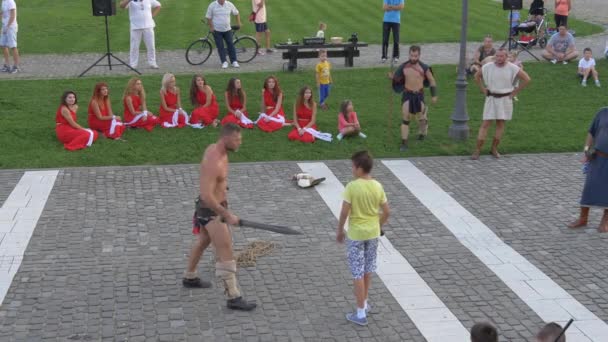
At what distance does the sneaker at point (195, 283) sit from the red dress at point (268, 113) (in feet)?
24.2

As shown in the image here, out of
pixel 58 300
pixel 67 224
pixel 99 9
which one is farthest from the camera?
pixel 99 9

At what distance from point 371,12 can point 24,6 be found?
1316cm

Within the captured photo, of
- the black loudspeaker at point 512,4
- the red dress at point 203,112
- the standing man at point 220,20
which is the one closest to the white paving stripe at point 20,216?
the red dress at point 203,112

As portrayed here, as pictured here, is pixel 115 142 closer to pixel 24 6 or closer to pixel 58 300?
pixel 58 300

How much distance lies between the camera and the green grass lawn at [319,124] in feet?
49.1

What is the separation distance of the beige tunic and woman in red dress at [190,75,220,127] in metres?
5.31

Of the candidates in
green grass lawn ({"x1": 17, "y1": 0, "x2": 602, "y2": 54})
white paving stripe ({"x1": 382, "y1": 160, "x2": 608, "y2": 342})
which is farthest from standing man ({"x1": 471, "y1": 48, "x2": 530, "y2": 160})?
green grass lawn ({"x1": 17, "y1": 0, "x2": 602, "y2": 54})

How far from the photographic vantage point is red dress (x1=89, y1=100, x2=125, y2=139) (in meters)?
15.9

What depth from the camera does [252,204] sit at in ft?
40.5

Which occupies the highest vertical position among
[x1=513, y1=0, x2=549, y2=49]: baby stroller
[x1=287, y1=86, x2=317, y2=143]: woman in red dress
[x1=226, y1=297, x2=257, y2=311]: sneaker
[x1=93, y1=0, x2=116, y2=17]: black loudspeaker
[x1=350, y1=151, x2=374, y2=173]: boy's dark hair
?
[x1=93, y1=0, x2=116, y2=17]: black loudspeaker

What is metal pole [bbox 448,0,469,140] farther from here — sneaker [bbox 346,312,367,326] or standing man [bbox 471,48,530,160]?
sneaker [bbox 346,312,367,326]

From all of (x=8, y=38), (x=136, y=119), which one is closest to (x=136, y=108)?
(x=136, y=119)

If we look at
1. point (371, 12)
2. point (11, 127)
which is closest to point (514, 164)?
point (11, 127)

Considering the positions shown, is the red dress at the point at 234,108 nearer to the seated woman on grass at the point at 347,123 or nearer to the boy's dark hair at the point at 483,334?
the seated woman on grass at the point at 347,123
